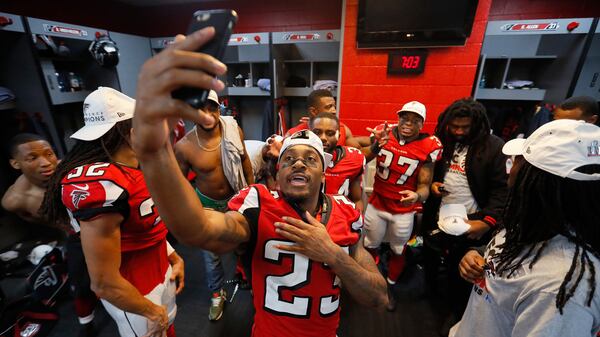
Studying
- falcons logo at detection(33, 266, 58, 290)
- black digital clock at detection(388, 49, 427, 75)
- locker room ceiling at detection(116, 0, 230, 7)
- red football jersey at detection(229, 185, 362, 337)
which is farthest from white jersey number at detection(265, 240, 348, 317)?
locker room ceiling at detection(116, 0, 230, 7)

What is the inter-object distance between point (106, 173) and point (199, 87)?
838 mm

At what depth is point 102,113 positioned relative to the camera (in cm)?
110

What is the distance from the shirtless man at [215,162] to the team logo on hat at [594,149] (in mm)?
1972

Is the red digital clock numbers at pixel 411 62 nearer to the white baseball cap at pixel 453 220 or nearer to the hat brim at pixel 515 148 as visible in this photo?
the white baseball cap at pixel 453 220

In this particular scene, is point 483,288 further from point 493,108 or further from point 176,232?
point 493,108

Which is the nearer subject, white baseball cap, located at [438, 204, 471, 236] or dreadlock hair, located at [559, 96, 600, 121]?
white baseball cap, located at [438, 204, 471, 236]

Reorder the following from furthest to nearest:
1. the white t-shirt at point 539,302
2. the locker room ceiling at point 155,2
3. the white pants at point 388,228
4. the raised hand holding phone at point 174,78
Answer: the locker room ceiling at point 155,2 → the white pants at point 388,228 → the white t-shirt at point 539,302 → the raised hand holding phone at point 174,78

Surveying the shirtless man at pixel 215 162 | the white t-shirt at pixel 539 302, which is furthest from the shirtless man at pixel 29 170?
the white t-shirt at pixel 539 302

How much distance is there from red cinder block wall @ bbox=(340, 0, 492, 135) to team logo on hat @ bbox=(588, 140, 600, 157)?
234 centimetres

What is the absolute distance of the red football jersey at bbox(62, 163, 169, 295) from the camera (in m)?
0.92

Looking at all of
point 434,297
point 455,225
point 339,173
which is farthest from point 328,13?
point 434,297

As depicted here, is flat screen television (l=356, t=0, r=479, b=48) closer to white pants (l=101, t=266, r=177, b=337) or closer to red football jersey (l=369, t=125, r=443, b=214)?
red football jersey (l=369, t=125, r=443, b=214)

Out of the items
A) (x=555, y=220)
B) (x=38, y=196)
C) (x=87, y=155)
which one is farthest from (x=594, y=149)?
(x=38, y=196)

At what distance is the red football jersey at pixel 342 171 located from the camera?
1.92 meters
